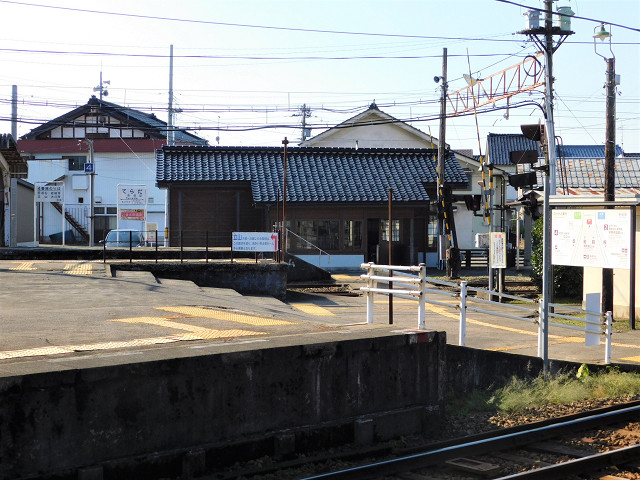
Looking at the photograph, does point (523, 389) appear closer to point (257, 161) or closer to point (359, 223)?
point (359, 223)

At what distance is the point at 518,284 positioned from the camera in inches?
1079

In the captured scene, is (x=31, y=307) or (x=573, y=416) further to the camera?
(x=31, y=307)

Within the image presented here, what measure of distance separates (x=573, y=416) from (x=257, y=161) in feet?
88.2

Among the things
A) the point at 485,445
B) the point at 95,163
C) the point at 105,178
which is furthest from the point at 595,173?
the point at 95,163

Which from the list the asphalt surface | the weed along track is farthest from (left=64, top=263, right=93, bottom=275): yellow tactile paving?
the weed along track

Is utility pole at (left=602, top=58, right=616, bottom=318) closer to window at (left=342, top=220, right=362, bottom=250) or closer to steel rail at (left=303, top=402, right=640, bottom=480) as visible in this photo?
steel rail at (left=303, top=402, right=640, bottom=480)

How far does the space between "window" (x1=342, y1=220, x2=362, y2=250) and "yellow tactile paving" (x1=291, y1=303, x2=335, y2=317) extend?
43.5 feet

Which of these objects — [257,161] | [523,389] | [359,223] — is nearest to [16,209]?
[257,161]

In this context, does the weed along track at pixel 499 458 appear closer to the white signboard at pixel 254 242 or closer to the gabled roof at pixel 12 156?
the white signboard at pixel 254 242

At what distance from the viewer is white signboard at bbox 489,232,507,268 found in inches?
838

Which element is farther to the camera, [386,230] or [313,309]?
[386,230]

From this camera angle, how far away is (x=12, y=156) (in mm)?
27109

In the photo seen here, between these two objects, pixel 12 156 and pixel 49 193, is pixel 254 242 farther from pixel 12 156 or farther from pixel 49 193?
pixel 49 193

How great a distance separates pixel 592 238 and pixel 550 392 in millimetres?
5105
